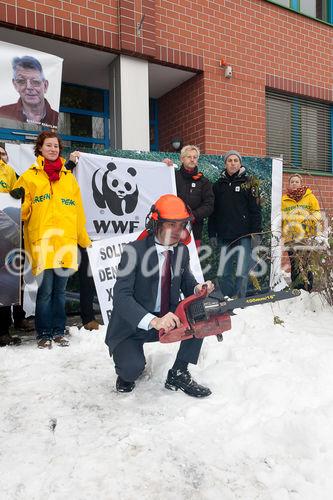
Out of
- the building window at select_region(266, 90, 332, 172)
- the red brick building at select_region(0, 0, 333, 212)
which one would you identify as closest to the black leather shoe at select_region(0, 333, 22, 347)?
the red brick building at select_region(0, 0, 333, 212)

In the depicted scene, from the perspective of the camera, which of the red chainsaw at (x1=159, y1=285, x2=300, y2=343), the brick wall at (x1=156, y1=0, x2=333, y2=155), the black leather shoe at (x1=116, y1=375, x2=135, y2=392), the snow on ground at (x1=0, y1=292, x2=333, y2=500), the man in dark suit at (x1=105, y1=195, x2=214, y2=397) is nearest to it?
the snow on ground at (x1=0, y1=292, x2=333, y2=500)

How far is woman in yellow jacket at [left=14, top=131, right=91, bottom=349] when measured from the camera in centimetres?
400

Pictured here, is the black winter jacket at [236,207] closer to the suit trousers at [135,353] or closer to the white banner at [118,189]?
the white banner at [118,189]

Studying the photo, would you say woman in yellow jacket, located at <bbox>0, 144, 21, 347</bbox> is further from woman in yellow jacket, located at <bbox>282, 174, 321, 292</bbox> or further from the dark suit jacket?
woman in yellow jacket, located at <bbox>282, 174, 321, 292</bbox>

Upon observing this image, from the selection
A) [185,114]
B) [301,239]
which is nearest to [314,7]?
[185,114]

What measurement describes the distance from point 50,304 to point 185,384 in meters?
1.70

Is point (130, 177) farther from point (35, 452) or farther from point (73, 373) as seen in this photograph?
point (35, 452)

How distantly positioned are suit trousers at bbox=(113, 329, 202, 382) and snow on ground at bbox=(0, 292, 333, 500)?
0.19m

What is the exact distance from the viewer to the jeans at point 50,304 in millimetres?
4035

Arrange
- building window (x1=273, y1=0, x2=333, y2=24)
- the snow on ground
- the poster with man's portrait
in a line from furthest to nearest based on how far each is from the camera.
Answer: building window (x1=273, y1=0, x2=333, y2=24)
the poster with man's portrait
the snow on ground

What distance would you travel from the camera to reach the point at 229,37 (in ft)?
25.5

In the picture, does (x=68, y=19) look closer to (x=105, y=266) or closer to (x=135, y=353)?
(x=105, y=266)

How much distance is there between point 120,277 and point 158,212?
50 cm

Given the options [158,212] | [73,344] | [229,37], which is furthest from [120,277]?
[229,37]
